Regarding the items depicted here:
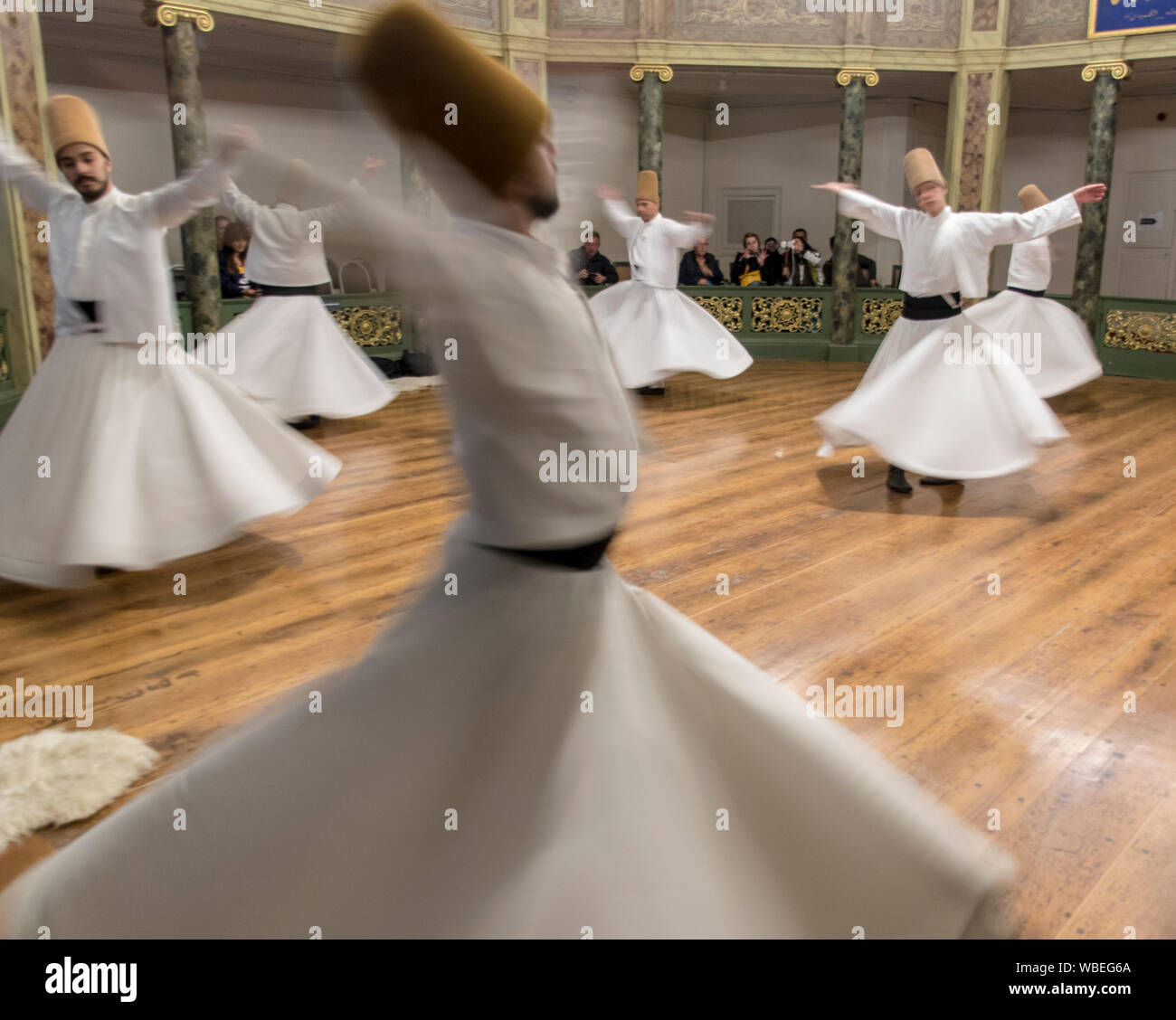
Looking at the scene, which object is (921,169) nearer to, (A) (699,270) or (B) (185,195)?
(B) (185,195)

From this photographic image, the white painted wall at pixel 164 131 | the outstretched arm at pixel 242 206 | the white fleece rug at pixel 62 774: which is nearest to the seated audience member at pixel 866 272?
the white painted wall at pixel 164 131

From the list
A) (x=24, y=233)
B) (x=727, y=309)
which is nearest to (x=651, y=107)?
(x=727, y=309)

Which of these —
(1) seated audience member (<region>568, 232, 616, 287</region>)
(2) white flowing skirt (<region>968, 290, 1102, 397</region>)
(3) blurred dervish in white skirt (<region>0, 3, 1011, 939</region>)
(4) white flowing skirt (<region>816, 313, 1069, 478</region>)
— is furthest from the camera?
(1) seated audience member (<region>568, 232, 616, 287</region>)

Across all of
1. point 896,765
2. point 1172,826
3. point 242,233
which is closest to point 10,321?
point 242,233

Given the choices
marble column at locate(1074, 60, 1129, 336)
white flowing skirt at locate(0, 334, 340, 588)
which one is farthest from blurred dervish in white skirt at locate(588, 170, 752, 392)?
white flowing skirt at locate(0, 334, 340, 588)

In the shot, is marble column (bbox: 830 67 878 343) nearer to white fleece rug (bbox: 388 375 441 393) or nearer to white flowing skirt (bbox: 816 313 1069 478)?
white fleece rug (bbox: 388 375 441 393)

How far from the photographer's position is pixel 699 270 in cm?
1152

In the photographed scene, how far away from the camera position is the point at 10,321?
259 inches

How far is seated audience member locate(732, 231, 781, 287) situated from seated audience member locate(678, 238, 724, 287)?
0.22m

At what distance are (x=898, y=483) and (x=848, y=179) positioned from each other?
642cm

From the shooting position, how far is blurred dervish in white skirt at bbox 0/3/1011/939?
134 cm

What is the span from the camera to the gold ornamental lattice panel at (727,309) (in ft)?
37.4
